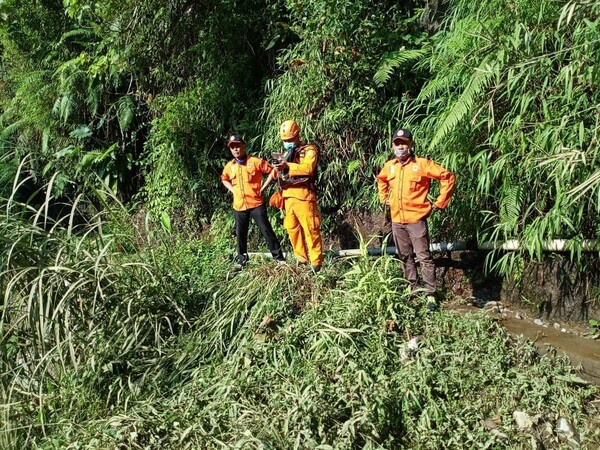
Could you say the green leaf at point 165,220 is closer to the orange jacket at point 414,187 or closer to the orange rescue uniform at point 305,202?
the orange rescue uniform at point 305,202

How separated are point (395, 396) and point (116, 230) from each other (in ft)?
8.92

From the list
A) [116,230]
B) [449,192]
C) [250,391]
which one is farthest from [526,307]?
[116,230]

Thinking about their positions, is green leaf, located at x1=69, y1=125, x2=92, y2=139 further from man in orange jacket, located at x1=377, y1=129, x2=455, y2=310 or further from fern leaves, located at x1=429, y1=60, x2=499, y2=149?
fern leaves, located at x1=429, y1=60, x2=499, y2=149

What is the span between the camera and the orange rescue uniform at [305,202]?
4.79 metres

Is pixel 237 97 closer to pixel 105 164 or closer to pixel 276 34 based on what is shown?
pixel 276 34

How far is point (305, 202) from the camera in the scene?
489cm

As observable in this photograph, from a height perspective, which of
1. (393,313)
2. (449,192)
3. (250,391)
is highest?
(449,192)

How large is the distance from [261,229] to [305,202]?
769mm

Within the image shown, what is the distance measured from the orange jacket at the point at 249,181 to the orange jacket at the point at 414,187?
153 centimetres

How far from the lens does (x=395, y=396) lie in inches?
131

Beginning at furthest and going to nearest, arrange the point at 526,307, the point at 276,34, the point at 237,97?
the point at 237,97
the point at 276,34
the point at 526,307

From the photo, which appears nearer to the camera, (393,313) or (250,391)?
(250,391)

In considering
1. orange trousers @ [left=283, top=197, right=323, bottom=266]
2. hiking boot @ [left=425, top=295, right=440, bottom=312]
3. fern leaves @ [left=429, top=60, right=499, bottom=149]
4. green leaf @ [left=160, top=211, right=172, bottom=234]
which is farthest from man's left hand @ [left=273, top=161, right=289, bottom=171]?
green leaf @ [left=160, top=211, right=172, bottom=234]

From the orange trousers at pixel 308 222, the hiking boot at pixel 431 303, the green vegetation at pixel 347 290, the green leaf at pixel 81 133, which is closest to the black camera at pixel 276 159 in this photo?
the orange trousers at pixel 308 222
